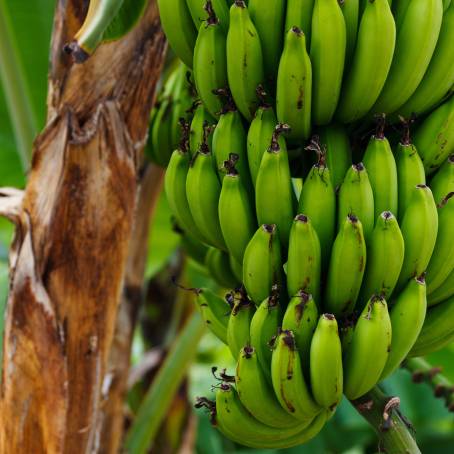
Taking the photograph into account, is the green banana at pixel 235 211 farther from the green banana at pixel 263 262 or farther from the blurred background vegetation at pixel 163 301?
the blurred background vegetation at pixel 163 301

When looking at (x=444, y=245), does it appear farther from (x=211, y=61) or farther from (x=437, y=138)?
(x=211, y=61)

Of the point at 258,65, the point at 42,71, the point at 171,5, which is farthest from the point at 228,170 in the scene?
the point at 42,71

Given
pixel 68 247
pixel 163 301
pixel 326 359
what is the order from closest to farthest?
1. pixel 326 359
2. pixel 68 247
3. pixel 163 301

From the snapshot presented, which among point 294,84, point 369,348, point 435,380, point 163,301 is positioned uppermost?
point 294,84

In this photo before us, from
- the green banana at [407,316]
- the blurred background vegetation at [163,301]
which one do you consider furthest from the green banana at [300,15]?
the blurred background vegetation at [163,301]

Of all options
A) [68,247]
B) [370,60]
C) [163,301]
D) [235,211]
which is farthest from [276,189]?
[163,301]

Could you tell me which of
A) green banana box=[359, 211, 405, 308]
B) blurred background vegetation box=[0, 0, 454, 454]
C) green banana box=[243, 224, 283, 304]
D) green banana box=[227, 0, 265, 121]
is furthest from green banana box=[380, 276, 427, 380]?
blurred background vegetation box=[0, 0, 454, 454]

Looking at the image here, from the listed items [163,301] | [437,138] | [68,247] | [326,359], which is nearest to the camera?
[326,359]
